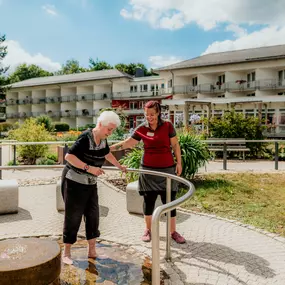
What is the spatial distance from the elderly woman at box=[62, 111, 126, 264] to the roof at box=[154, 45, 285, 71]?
126ft

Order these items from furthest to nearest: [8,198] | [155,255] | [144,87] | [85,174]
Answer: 1. [144,87]
2. [8,198]
3. [85,174]
4. [155,255]

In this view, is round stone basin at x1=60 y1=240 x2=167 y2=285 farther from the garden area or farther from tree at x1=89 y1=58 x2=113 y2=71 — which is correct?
tree at x1=89 y1=58 x2=113 y2=71

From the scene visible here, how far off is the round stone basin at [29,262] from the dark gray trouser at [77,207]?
419 mm

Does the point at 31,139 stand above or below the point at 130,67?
below

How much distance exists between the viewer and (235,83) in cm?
4247

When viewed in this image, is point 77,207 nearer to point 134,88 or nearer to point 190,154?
point 190,154

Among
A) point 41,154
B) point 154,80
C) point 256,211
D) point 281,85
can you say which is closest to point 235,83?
point 281,85

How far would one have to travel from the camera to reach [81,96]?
58.7 metres

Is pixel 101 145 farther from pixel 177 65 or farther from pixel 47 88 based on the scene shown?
pixel 47 88

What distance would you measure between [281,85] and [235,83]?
17.5ft

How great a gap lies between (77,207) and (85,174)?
382 mm

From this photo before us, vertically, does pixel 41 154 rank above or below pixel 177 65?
below

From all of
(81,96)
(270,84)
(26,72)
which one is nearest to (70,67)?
(26,72)

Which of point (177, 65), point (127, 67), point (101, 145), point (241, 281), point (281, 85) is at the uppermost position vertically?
point (127, 67)
